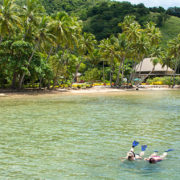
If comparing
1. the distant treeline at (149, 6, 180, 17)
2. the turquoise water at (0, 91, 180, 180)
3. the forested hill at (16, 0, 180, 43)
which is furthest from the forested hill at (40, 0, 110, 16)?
the turquoise water at (0, 91, 180, 180)

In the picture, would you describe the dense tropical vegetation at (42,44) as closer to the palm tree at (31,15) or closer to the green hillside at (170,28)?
the palm tree at (31,15)

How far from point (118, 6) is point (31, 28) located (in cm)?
10058

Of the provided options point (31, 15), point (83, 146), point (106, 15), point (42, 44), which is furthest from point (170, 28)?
point (83, 146)

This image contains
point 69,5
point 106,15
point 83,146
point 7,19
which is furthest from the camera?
point 106,15

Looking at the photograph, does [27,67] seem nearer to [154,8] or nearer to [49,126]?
[49,126]

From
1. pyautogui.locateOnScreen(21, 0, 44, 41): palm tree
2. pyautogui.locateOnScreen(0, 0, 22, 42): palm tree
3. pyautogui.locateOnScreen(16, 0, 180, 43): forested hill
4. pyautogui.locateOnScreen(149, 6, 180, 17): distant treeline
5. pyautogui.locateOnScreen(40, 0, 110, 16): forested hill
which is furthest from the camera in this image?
pyautogui.locateOnScreen(149, 6, 180, 17): distant treeline

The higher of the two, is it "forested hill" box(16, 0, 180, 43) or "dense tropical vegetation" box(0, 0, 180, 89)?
"forested hill" box(16, 0, 180, 43)

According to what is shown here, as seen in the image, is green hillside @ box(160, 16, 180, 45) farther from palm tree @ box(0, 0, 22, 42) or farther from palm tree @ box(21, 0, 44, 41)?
palm tree @ box(0, 0, 22, 42)

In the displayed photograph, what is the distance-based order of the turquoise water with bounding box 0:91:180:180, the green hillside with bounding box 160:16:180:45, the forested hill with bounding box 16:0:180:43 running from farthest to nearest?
the green hillside with bounding box 160:16:180:45 → the forested hill with bounding box 16:0:180:43 → the turquoise water with bounding box 0:91:180:180

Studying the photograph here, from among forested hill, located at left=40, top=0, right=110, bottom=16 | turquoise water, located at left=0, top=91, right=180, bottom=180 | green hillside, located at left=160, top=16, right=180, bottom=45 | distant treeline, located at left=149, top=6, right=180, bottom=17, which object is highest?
distant treeline, located at left=149, top=6, right=180, bottom=17

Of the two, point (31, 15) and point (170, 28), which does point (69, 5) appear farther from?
point (31, 15)

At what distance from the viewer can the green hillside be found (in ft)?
380

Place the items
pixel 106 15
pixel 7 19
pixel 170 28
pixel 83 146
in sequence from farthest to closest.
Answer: pixel 170 28 → pixel 106 15 → pixel 7 19 → pixel 83 146

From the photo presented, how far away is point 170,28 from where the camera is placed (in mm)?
123562
